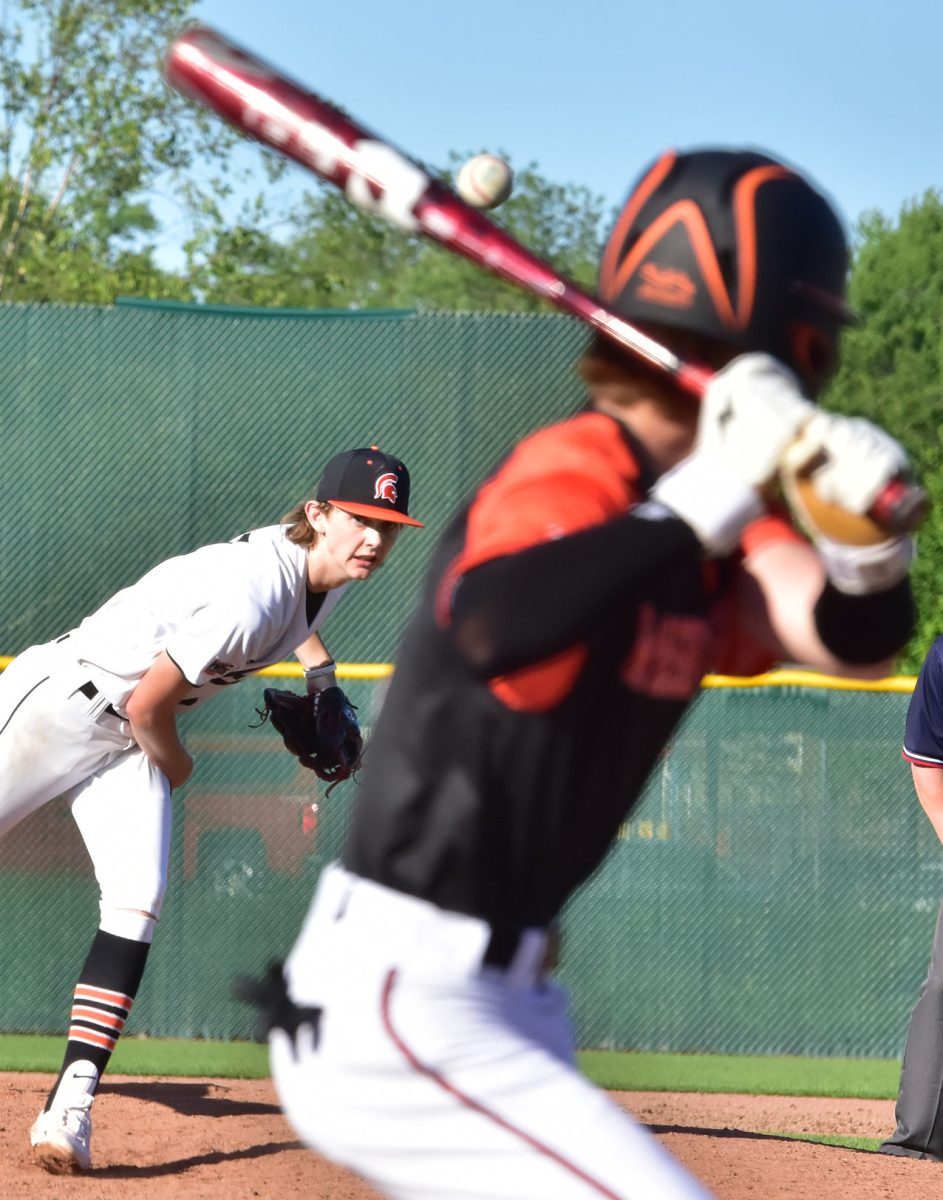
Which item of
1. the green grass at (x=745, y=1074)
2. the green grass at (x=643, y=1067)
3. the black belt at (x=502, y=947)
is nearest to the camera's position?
the black belt at (x=502, y=947)

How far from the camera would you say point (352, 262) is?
1576 inches

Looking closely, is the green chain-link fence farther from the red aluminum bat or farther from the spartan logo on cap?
the red aluminum bat

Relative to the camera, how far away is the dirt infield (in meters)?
4.85

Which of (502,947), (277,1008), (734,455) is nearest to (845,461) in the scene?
(734,455)

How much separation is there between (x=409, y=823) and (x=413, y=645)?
0.22 meters

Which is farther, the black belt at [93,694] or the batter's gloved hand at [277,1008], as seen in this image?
the black belt at [93,694]

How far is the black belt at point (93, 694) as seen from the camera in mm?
5230

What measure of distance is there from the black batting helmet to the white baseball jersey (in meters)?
2.78

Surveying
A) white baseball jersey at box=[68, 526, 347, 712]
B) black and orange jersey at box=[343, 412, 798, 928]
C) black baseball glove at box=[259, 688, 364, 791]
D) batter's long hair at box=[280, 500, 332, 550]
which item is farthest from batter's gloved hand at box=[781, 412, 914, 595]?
black baseball glove at box=[259, 688, 364, 791]

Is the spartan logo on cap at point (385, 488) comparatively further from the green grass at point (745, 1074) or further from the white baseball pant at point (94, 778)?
the green grass at point (745, 1074)

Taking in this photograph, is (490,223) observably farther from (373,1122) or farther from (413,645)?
(373,1122)

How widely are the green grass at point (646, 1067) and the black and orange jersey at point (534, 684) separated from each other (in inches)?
219

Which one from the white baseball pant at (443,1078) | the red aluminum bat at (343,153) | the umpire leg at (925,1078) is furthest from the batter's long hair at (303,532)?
the white baseball pant at (443,1078)

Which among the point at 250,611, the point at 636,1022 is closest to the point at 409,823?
the point at 250,611
